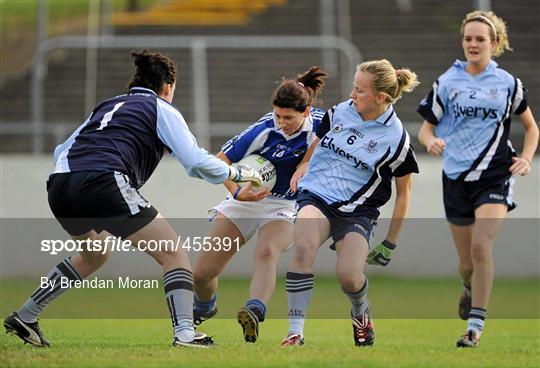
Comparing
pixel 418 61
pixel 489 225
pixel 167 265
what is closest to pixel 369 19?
pixel 418 61

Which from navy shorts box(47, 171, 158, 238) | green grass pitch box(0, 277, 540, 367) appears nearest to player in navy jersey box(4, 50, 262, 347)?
navy shorts box(47, 171, 158, 238)

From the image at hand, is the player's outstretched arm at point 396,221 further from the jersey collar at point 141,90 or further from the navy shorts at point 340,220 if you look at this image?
the jersey collar at point 141,90

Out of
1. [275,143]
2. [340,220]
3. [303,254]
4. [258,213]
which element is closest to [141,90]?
[275,143]

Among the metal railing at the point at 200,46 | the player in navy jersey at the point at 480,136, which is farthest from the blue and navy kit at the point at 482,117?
the metal railing at the point at 200,46

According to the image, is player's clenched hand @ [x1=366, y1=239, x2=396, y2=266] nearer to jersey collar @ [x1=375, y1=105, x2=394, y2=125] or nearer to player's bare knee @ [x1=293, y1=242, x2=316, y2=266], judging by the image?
player's bare knee @ [x1=293, y1=242, x2=316, y2=266]

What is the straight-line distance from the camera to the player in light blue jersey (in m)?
7.72

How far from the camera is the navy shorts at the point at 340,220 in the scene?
7758 millimetres

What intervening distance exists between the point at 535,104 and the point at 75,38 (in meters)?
7.26

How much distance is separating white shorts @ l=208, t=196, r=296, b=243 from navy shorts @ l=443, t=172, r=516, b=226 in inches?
47.4

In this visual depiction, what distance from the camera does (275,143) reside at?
8.12 m

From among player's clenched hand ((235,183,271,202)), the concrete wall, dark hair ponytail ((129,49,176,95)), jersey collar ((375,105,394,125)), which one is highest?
dark hair ponytail ((129,49,176,95))

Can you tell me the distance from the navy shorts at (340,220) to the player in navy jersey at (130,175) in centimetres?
67

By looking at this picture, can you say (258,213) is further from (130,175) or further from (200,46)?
→ (200,46)

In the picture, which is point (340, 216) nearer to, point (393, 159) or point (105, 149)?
point (393, 159)
